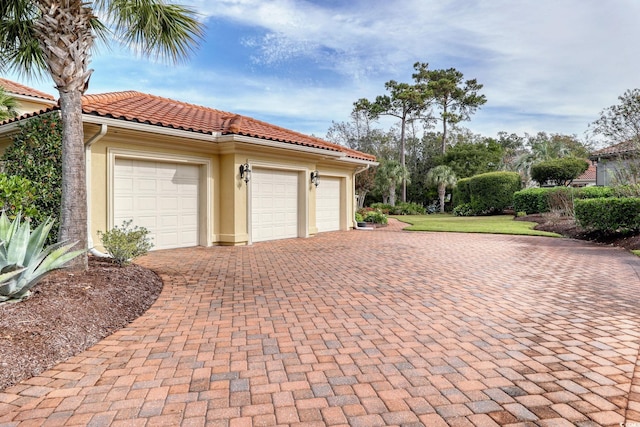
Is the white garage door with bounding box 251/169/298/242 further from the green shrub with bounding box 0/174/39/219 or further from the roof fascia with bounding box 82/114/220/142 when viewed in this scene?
the green shrub with bounding box 0/174/39/219

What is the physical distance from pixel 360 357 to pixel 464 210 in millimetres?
28996

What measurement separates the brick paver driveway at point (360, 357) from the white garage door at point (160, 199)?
3.45 m

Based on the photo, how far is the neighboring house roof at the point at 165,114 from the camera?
29.8 feet

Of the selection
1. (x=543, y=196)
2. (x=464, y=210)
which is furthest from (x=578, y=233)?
(x=464, y=210)

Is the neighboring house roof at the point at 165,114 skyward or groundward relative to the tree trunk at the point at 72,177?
skyward

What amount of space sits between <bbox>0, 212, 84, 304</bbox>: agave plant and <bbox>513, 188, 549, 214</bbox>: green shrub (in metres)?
24.1

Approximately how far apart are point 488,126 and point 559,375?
149 ft

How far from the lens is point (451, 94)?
127 ft

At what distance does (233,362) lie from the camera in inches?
133

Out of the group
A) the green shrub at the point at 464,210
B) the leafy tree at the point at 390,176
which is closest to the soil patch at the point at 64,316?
the green shrub at the point at 464,210

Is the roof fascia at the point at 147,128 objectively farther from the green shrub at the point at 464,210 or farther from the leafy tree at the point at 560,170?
the leafy tree at the point at 560,170

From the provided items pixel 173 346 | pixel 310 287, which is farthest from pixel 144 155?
pixel 173 346

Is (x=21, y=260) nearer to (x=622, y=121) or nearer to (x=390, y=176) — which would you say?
(x=622, y=121)

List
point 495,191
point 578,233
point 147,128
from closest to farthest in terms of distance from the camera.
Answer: point 147,128 < point 578,233 < point 495,191
